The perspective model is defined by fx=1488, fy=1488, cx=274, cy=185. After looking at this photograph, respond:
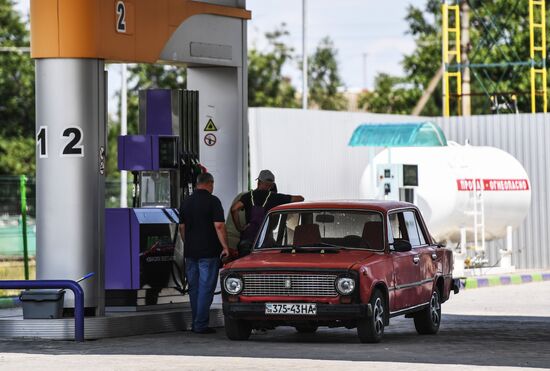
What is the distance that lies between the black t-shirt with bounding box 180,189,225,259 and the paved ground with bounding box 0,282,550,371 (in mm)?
997

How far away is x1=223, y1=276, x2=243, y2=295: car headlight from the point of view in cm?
1602

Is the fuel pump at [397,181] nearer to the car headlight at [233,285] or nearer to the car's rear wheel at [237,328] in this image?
the car's rear wheel at [237,328]

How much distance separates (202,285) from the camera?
684 inches

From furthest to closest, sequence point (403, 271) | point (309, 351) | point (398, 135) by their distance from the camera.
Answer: point (398, 135) → point (403, 271) → point (309, 351)

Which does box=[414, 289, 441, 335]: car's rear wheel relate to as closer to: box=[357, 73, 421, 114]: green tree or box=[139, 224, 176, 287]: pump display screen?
box=[139, 224, 176, 287]: pump display screen

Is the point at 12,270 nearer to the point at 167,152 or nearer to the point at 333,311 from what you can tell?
the point at 167,152

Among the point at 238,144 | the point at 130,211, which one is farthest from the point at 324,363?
the point at 238,144

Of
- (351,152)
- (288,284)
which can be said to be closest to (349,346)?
(288,284)

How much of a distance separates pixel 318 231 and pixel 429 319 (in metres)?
1.93

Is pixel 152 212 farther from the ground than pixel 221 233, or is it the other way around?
pixel 152 212

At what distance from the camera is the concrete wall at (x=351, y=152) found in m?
33.7

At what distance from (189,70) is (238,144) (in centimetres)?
119

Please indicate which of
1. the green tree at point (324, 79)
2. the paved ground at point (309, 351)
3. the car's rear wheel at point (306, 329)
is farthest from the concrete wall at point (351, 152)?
the green tree at point (324, 79)

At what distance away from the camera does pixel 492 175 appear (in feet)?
107
